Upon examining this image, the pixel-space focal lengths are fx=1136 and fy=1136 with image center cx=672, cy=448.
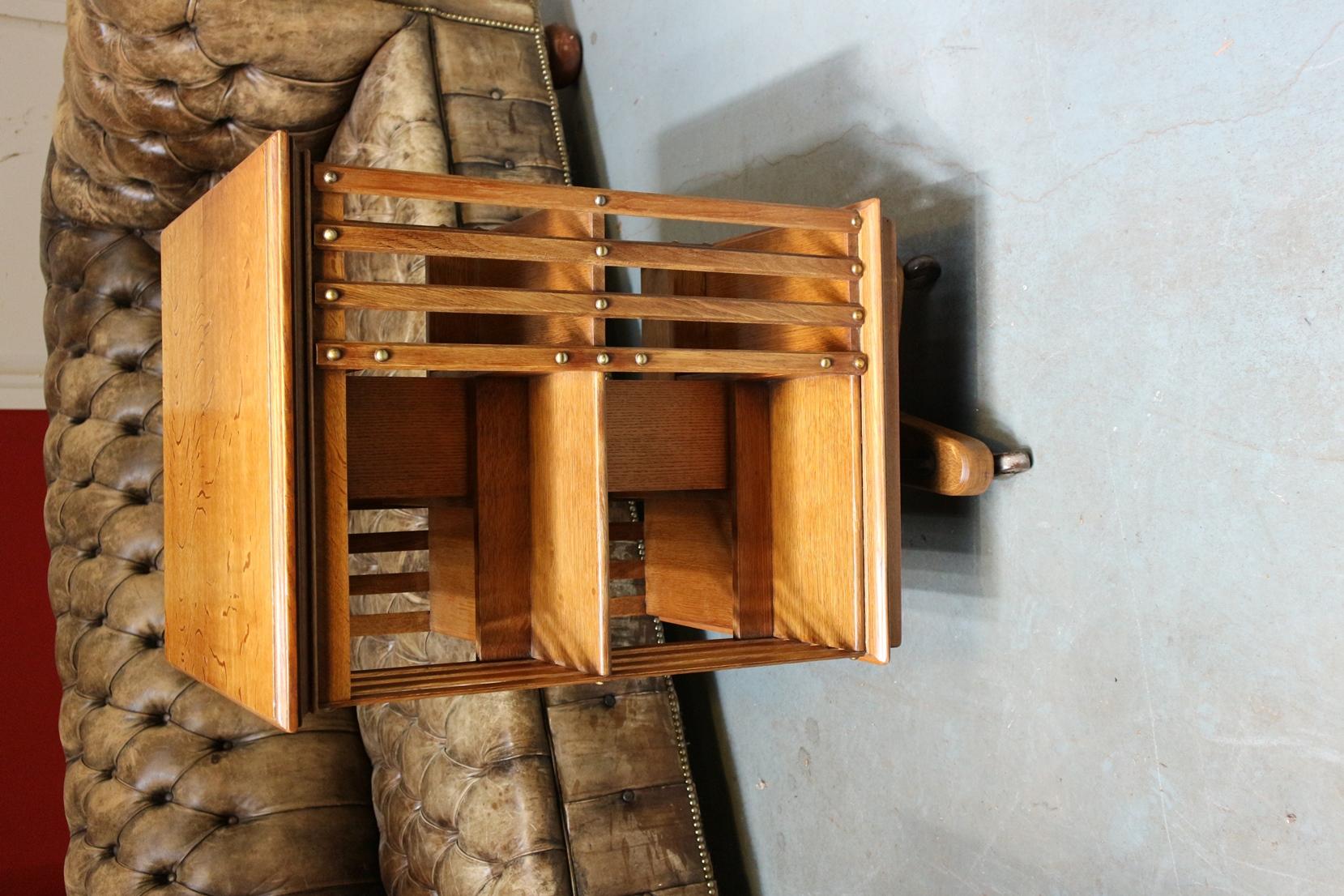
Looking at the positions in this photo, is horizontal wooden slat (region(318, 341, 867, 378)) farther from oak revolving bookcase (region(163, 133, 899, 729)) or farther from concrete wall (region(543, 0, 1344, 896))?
concrete wall (region(543, 0, 1344, 896))

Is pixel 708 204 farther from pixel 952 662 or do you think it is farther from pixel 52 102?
pixel 52 102

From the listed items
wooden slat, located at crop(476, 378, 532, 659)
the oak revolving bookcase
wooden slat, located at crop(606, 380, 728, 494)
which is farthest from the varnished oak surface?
wooden slat, located at crop(606, 380, 728, 494)

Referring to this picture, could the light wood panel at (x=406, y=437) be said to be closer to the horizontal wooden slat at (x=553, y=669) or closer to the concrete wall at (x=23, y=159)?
the horizontal wooden slat at (x=553, y=669)

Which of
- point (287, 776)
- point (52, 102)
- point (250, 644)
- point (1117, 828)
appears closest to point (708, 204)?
point (250, 644)

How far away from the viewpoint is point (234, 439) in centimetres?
94

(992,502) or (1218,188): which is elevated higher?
(1218,188)

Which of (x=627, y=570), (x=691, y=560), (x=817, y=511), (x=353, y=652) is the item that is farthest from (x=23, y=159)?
(x=817, y=511)

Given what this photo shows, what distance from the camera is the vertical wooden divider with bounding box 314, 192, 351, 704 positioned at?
2.90 feet

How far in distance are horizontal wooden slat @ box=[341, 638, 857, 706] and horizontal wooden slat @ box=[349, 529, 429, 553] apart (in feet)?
0.52

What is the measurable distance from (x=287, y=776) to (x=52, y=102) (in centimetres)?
196

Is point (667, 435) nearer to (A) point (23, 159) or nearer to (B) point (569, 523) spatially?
(B) point (569, 523)

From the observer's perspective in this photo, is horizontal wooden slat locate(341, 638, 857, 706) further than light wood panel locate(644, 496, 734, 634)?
No

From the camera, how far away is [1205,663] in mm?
940

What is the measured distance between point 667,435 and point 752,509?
0.11m
